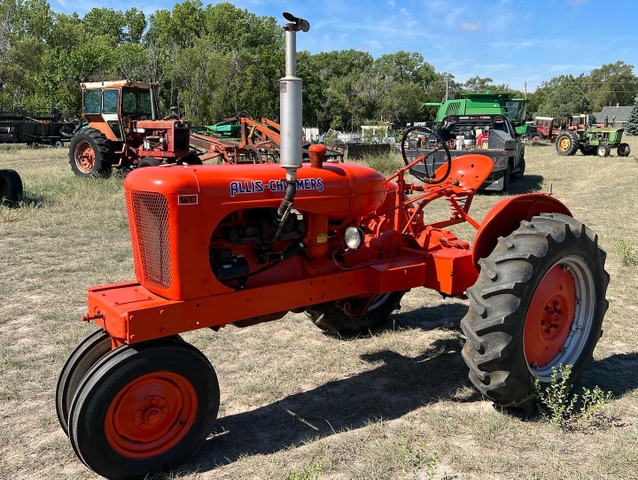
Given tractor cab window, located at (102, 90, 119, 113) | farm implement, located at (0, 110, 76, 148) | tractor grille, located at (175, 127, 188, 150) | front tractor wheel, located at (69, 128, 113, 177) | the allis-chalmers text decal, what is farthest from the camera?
farm implement, located at (0, 110, 76, 148)

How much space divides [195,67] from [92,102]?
24.6 meters

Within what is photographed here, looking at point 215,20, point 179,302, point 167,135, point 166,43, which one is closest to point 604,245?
point 179,302

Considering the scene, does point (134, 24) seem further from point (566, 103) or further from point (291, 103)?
point (291, 103)

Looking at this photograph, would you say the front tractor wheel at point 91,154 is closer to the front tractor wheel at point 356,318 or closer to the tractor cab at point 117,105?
the tractor cab at point 117,105

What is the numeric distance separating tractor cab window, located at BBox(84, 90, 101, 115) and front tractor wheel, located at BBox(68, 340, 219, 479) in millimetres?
13027

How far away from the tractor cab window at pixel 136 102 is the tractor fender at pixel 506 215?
1224 cm

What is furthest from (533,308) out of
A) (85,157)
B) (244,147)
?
(85,157)

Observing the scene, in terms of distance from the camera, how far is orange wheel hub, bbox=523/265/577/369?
3.48m

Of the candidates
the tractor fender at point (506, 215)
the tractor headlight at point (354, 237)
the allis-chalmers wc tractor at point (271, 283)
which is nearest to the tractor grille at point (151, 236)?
the allis-chalmers wc tractor at point (271, 283)

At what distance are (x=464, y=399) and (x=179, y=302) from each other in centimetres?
196

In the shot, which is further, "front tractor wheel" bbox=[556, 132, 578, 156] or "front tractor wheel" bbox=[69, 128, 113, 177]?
"front tractor wheel" bbox=[556, 132, 578, 156]

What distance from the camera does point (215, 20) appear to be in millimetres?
59844

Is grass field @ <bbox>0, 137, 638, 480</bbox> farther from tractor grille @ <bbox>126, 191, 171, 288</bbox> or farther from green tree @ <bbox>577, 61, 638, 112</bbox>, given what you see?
green tree @ <bbox>577, 61, 638, 112</bbox>

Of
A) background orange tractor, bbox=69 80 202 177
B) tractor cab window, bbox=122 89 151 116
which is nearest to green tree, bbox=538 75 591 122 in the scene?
tractor cab window, bbox=122 89 151 116
